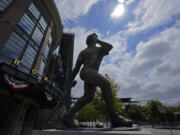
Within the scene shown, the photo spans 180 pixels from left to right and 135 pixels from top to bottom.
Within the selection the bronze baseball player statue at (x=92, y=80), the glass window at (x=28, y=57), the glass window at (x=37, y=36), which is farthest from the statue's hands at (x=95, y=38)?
the glass window at (x=37, y=36)

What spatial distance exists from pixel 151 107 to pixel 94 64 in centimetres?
3092

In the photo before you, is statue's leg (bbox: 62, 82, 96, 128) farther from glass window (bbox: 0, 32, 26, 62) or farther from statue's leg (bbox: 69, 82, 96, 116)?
glass window (bbox: 0, 32, 26, 62)

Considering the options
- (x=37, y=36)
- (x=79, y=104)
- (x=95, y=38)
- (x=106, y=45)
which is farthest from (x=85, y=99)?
(x=37, y=36)

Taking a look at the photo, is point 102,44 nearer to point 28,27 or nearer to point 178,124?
point 28,27

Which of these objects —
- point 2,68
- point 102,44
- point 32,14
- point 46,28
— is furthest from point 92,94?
point 46,28

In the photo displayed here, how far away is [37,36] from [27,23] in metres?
2.32

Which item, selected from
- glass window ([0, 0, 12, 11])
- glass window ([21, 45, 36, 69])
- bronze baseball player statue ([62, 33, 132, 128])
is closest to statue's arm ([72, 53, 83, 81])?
bronze baseball player statue ([62, 33, 132, 128])

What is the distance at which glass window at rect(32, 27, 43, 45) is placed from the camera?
15219mm

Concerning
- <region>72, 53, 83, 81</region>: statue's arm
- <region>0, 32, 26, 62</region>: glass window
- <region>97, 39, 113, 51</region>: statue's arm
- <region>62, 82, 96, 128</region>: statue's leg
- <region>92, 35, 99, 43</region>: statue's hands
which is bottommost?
<region>62, 82, 96, 128</region>: statue's leg

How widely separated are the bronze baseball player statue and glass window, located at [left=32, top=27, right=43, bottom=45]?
47.3 feet

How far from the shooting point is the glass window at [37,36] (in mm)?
15219

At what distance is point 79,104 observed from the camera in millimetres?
2965

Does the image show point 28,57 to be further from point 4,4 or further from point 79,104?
point 79,104

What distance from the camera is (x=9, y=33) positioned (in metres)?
10.9
